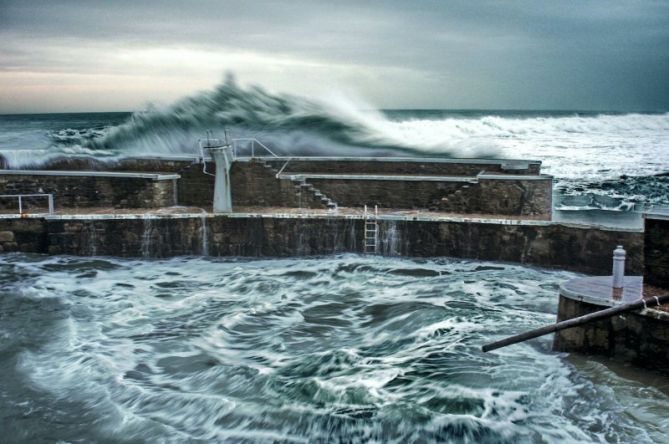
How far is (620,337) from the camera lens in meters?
6.56

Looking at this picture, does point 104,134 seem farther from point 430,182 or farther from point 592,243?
point 592,243

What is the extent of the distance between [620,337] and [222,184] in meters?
9.32

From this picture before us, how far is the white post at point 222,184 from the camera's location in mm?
13773

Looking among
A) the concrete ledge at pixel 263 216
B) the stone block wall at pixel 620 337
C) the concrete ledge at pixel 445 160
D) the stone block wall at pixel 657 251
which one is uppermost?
the concrete ledge at pixel 445 160

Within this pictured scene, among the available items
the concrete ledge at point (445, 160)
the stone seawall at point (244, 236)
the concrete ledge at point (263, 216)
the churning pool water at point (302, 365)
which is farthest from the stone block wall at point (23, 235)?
the concrete ledge at point (445, 160)

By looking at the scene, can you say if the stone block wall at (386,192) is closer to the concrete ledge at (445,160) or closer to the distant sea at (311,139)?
the concrete ledge at (445,160)

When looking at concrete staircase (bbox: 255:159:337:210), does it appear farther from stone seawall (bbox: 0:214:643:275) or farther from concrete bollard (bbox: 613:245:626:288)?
concrete bollard (bbox: 613:245:626:288)

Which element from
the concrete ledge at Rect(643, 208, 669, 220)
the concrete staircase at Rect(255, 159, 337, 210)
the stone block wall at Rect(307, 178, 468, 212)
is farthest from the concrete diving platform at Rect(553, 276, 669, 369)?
the concrete staircase at Rect(255, 159, 337, 210)

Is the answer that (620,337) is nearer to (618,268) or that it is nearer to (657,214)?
(618,268)

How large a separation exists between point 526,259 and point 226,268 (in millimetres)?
6126

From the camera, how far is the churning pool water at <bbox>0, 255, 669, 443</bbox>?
5793mm

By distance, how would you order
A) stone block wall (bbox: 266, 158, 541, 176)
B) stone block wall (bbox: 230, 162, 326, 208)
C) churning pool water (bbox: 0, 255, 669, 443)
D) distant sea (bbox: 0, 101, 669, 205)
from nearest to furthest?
1. churning pool water (bbox: 0, 255, 669, 443)
2. stone block wall (bbox: 230, 162, 326, 208)
3. stone block wall (bbox: 266, 158, 541, 176)
4. distant sea (bbox: 0, 101, 669, 205)

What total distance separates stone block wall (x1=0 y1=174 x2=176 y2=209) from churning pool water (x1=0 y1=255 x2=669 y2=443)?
3093 mm

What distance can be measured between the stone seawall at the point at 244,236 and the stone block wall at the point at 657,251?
5.70 meters
